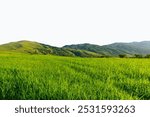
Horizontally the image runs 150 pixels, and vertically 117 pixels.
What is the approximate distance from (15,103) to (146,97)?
307 cm

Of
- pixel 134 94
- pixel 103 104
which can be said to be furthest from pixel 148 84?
pixel 103 104

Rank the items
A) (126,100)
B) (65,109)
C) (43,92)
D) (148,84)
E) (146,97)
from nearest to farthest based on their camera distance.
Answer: (65,109)
(126,100)
(43,92)
(146,97)
(148,84)

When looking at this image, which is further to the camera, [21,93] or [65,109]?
[21,93]

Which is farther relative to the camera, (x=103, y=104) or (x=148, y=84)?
(x=148, y=84)

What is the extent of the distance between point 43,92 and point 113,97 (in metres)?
1.54

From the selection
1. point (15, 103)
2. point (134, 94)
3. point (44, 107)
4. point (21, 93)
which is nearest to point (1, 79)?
point (21, 93)

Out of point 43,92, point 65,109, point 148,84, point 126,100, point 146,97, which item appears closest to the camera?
point 65,109

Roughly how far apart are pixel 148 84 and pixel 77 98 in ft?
9.86

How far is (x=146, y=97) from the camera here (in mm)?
7398

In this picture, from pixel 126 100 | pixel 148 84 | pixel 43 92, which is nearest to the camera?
pixel 126 100

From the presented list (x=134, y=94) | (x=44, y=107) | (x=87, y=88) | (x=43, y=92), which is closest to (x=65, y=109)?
(x=44, y=107)

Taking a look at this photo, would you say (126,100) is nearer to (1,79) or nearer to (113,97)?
(113,97)

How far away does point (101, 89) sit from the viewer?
7434 mm

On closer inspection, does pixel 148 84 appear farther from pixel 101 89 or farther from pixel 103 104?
pixel 103 104
